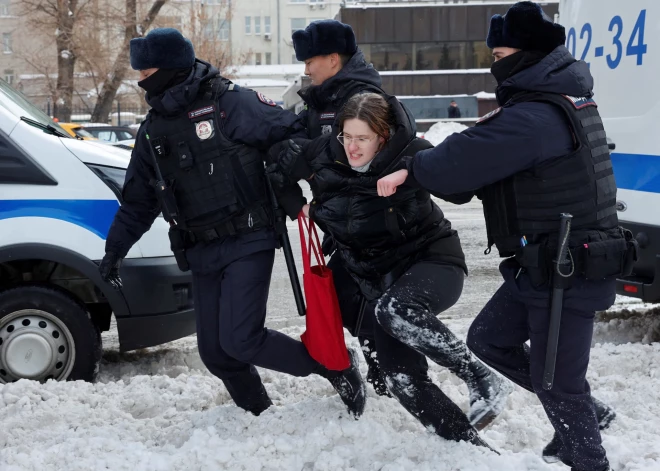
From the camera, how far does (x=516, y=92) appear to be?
3100mm

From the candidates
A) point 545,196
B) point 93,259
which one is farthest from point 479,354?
point 93,259

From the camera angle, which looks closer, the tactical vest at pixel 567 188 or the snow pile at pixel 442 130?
the tactical vest at pixel 567 188

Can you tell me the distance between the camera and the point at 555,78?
301 centimetres

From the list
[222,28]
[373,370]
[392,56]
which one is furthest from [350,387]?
[392,56]

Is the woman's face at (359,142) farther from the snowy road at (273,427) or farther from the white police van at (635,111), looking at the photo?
the white police van at (635,111)

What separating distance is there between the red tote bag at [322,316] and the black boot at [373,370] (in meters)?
0.40

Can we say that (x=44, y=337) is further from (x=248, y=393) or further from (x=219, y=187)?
(x=219, y=187)

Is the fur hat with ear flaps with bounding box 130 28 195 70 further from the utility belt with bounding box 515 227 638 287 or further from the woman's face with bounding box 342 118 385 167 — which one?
the utility belt with bounding box 515 227 638 287

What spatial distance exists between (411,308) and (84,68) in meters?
25.5

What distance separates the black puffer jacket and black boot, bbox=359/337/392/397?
0.63 meters

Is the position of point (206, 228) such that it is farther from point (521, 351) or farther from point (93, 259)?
point (521, 351)

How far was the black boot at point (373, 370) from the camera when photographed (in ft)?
14.0

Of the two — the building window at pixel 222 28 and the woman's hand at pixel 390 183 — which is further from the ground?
the building window at pixel 222 28

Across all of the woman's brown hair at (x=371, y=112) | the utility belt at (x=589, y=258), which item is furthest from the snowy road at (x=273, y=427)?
the woman's brown hair at (x=371, y=112)
